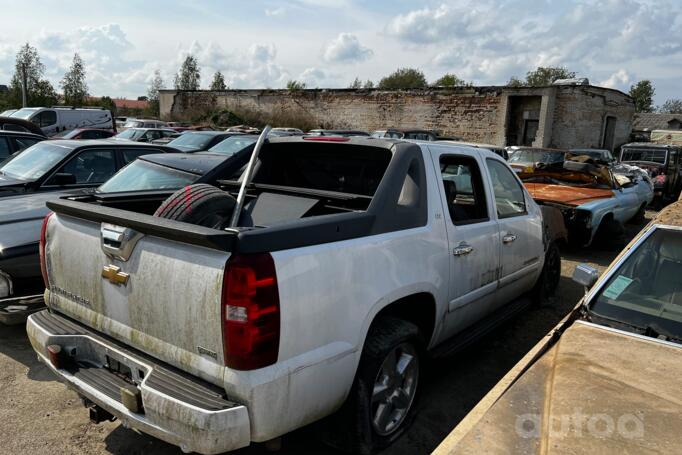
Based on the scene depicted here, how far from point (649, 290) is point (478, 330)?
4.12 feet

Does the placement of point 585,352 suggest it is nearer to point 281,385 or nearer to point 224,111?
point 281,385

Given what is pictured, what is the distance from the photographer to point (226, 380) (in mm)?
2162

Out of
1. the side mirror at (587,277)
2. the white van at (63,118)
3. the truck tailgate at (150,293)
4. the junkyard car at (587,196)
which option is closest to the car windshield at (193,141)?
the white van at (63,118)

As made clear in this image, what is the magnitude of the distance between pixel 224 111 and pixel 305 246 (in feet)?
119

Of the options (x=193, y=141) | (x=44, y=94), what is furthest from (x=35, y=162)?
(x=44, y=94)

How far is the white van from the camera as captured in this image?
18.0 meters

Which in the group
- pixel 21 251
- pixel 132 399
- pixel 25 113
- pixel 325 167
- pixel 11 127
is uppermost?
pixel 25 113

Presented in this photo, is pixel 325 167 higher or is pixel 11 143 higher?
pixel 325 167

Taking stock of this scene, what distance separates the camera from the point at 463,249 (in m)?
3.51

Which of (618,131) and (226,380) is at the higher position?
(618,131)

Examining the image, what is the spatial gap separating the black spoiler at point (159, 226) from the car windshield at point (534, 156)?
11935 mm

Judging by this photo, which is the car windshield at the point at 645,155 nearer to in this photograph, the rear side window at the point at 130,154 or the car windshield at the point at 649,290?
the car windshield at the point at 649,290

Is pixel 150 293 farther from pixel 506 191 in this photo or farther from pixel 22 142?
pixel 22 142

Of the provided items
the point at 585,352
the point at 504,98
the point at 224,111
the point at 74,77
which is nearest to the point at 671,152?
the point at 504,98
